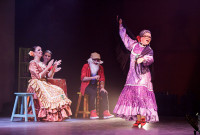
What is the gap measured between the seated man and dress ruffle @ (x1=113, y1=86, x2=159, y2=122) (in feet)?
5.45

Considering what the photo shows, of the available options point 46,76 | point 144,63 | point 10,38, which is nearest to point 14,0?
point 10,38

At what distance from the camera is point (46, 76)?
708 cm

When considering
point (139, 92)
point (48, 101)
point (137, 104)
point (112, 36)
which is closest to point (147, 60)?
point (139, 92)

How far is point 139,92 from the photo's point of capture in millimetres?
5570

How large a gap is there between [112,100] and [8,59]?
7.88ft

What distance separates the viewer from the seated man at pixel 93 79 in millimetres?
7320

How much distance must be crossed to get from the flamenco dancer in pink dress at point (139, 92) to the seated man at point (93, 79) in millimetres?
1644

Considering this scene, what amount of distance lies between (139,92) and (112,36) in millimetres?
2574

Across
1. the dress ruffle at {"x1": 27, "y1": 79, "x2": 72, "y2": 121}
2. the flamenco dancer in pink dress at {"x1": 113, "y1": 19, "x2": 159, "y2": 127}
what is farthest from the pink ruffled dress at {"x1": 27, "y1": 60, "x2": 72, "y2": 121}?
the flamenco dancer in pink dress at {"x1": 113, "y1": 19, "x2": 159, "y2": 127}

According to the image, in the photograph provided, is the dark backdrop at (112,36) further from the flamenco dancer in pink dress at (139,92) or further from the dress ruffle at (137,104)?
the dress ruffle at (137,104)

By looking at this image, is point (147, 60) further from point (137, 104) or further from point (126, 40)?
point (137, 104)

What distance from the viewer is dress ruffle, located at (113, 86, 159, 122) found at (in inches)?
216

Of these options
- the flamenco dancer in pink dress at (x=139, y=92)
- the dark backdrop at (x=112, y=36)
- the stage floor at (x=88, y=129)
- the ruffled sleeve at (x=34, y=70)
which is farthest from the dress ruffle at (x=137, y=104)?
the dark backdrop at (x=112, y=36)

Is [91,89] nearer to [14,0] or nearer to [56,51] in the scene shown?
[56,51]
